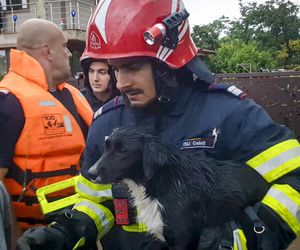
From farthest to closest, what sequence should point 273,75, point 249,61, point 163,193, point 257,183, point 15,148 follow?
point 249,61, point 273,75, point 15,148, point 257,183, point 163,193

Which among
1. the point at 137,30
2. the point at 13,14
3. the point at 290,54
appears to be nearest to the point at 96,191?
the point at 137,30

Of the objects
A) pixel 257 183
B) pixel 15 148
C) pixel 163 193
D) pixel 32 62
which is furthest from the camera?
pixel 32 62

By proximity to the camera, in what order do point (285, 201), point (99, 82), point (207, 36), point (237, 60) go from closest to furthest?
point (285, 201), point (99, 82), point (237, 60), point (207, 36)

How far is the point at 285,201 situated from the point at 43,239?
2.93 feet

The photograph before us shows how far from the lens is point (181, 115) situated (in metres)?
1.99

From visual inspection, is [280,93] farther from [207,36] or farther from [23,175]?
[207,36]

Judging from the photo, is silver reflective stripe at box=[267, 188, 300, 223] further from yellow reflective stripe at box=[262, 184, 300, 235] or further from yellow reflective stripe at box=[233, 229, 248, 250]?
yellow reflective stripe at box=[233, 229, 248, 250]

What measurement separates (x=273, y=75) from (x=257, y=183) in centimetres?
668

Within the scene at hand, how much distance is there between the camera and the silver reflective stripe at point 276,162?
186cm

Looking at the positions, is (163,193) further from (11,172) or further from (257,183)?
(11,172)

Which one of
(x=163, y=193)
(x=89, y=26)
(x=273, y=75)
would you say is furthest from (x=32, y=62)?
(x=273, y=75)

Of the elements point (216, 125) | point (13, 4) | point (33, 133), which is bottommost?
point (33, 133)

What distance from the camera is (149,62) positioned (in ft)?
6.31

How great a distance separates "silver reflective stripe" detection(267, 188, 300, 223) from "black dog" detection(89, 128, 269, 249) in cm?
9
